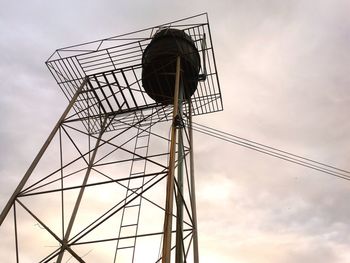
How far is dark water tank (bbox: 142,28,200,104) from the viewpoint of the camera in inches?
440

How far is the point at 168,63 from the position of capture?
10.9 metres

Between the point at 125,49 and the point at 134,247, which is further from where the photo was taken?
the point at 125,49

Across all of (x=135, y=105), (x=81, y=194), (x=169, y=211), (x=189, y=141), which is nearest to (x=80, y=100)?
(x=135, y=105)

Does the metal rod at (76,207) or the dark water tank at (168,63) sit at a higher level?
the dark water tank at (168,63)

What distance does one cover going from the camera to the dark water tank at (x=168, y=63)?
1117 cm

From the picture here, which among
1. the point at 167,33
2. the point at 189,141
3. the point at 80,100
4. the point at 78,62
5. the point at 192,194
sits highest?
the point at 167,33

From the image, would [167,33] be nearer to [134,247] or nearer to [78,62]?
[78,62]

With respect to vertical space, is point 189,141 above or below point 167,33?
below

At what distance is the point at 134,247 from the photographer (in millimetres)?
9477

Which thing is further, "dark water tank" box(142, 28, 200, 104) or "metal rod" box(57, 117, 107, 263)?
"dark water tank" box(142, 28, 200, 104)

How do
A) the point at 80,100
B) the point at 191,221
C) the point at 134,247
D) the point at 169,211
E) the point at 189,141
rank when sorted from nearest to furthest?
the point at 169,211
the point at 191,221
the point at 134,247
the point at 189,141
the point at 80,100

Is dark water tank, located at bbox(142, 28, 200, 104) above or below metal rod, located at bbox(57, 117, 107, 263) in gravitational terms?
above

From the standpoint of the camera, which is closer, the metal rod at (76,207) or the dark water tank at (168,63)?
the metal rod at (76,207)

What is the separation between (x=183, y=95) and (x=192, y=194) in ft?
12.8
